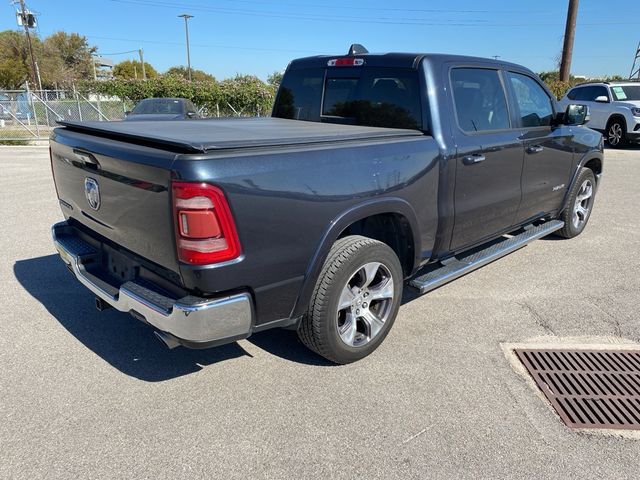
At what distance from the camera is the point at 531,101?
4.73 metres

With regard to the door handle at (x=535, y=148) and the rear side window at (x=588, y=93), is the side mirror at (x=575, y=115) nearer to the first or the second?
the door handle at (x=535, y=148)

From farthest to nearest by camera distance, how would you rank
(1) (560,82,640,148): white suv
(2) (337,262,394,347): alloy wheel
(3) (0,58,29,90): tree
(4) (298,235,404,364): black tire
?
(3) (0,58,29,90): tree < (1) (560,82,640,148): white suv < (2) (337,262,394,347): alloy wheel < (4) (298,235,404,364): black tire

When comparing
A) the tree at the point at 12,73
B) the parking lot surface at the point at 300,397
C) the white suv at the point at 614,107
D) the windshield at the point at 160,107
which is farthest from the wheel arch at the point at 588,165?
the tree at the point at 12,73

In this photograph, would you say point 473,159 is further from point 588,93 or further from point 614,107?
point 588,93

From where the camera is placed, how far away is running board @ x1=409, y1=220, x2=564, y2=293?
11.8ft

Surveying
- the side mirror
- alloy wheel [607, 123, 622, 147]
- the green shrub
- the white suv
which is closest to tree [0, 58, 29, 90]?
the green shrub

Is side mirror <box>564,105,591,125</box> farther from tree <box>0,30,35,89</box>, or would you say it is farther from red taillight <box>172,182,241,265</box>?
tree <box>0,30,35,89</box>

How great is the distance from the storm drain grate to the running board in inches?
27.9

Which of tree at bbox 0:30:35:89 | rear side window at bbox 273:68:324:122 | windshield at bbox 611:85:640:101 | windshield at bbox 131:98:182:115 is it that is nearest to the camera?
rear side window at bbox 273:68:324:122

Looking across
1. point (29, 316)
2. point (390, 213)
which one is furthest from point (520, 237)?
point (29, 316)

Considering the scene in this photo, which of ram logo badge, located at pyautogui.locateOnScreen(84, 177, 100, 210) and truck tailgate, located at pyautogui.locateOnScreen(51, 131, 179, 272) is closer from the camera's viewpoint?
truck tailgate, located at pyautogui.locateOnScreen(51, 131, 179, 272)

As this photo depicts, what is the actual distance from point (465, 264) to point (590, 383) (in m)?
1.22

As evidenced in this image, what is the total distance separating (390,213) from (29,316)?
2.91m

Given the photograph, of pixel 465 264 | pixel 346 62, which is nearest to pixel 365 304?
pixel 465 264
